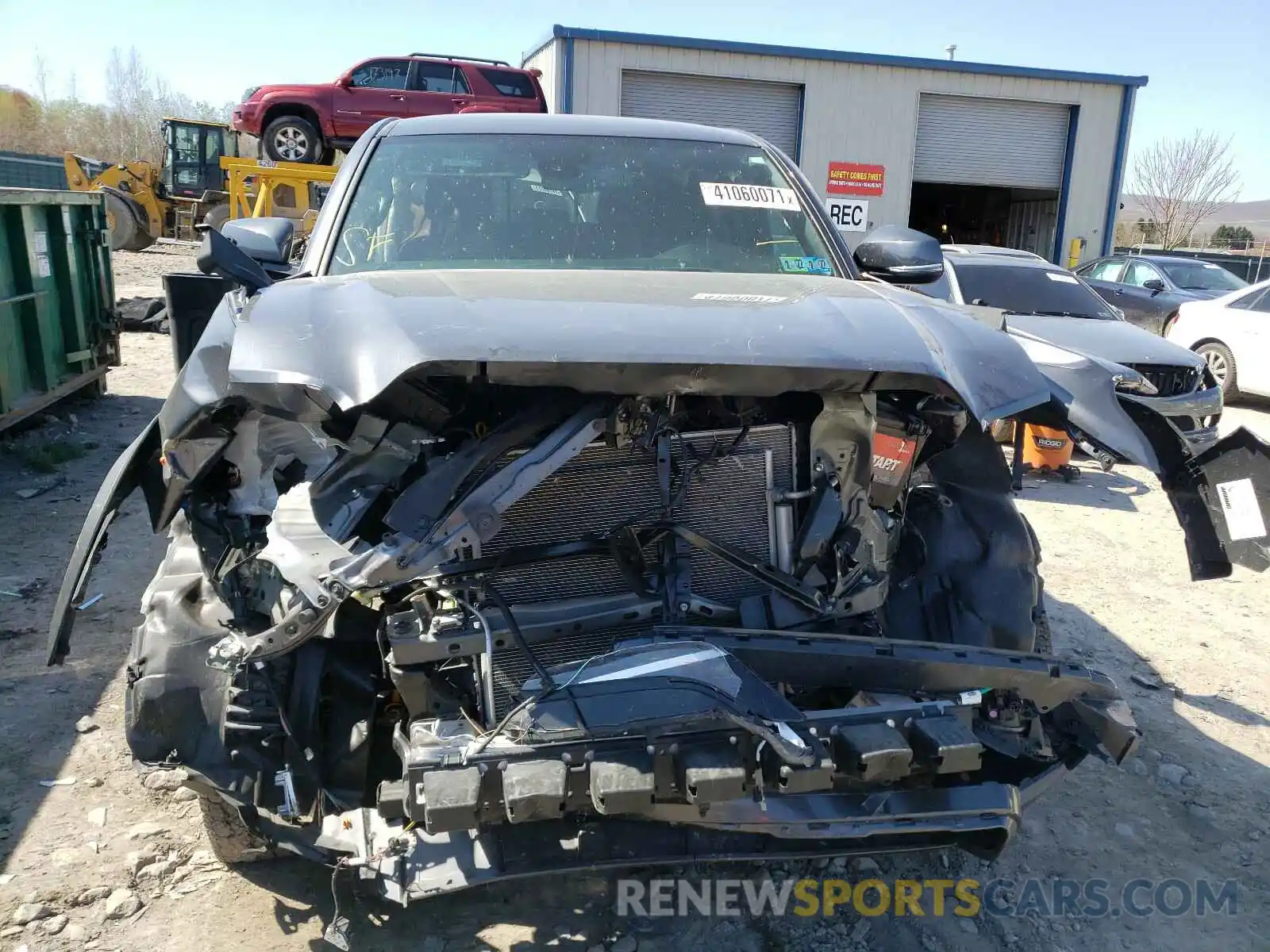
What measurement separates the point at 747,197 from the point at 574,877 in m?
2.40

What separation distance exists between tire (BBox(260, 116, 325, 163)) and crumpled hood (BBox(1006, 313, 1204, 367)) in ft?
37.5

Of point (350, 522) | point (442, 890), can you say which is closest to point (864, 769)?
point (442, 890)

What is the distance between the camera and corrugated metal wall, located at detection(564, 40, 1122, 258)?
15.2m

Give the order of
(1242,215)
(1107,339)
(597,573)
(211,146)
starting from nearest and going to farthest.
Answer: (597,573)
(1107,339)
(211,146)
(1242,215)

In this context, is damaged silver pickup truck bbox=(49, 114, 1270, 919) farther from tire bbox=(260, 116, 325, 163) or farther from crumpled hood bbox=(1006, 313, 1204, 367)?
tire bbox=(260, 116, 325, 163)

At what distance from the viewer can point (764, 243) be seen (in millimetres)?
3359

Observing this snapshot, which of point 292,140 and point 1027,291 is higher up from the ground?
point 292,140

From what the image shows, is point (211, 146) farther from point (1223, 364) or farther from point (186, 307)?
point (1223, 364)

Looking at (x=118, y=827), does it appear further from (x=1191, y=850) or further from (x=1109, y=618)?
(x=1109, y=618)

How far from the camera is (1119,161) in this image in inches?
695

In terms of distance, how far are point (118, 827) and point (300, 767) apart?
3.70 ft

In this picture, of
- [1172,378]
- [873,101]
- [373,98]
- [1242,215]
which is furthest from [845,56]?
[1242,215]

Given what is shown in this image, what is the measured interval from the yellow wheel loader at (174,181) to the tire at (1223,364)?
19.3 metres

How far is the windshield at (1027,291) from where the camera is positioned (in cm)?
820
